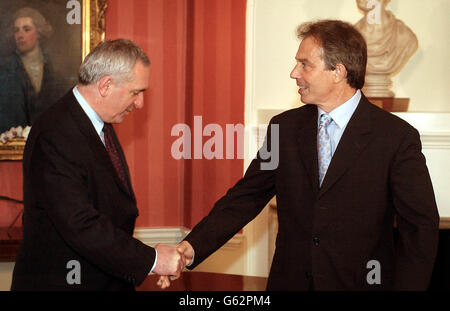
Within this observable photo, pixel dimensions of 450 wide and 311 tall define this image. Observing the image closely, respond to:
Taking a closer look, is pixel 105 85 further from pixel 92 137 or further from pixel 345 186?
pixel 345 186

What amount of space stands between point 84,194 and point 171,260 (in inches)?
20.9

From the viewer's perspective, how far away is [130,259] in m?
2.37

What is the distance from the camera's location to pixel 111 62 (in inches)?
93.7

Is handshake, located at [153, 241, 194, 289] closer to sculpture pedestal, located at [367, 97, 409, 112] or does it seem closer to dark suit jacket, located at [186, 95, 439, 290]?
dark suit jacket, located at [186, 95, 439, 290]

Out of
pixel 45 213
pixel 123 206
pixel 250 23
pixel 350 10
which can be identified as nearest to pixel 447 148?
pixel 350 10

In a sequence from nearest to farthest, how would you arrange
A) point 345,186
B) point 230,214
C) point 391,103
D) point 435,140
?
point 345,186
point 230,214
point 435,140
point 391,103

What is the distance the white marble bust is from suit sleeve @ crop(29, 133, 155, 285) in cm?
243

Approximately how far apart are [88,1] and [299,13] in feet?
4.78

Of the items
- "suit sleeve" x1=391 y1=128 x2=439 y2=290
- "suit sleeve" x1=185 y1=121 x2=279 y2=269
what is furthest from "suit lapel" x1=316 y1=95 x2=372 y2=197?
"suit sleeve" x1=185 y1=121 x2=279 y2=269

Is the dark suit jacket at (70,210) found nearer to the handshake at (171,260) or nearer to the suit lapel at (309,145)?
the handshake at (171,260)

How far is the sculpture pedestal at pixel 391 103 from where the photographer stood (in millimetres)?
4137

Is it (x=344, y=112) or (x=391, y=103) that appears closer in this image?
(x=344, y=112)

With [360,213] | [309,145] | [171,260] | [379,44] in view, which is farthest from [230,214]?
[379,44]

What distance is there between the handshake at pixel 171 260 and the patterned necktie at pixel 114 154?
0.34 metres
